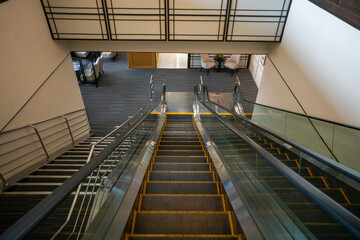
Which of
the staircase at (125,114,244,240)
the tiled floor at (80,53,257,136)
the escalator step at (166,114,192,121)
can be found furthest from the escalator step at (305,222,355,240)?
the tiled floor at (80,53,257,136)

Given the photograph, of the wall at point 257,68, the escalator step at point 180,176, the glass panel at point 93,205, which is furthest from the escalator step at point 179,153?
the wall at point 257,68

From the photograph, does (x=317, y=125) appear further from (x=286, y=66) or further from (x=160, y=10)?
(x=160, y=10)

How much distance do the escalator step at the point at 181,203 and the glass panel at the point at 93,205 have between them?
13.1 inches

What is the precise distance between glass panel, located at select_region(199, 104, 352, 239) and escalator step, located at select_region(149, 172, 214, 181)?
49 cm

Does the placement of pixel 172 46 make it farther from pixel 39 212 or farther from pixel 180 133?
pixel 39 212

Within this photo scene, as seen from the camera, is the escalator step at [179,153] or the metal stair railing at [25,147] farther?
the escalator step at [179,153]

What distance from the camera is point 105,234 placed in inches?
68.5

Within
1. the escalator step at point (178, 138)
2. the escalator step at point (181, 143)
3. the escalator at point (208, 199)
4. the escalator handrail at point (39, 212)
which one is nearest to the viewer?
the escalator handrail at point (39, 212)

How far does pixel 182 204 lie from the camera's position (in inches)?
96.8

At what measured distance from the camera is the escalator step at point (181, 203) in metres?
2.42

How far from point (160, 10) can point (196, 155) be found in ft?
11.8

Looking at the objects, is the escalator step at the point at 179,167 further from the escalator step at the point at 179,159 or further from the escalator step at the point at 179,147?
the escalator step at the point at 179,147

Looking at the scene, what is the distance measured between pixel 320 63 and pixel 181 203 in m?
3.36

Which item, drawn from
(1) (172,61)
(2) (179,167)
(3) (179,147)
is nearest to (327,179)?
(2) (179,167)
